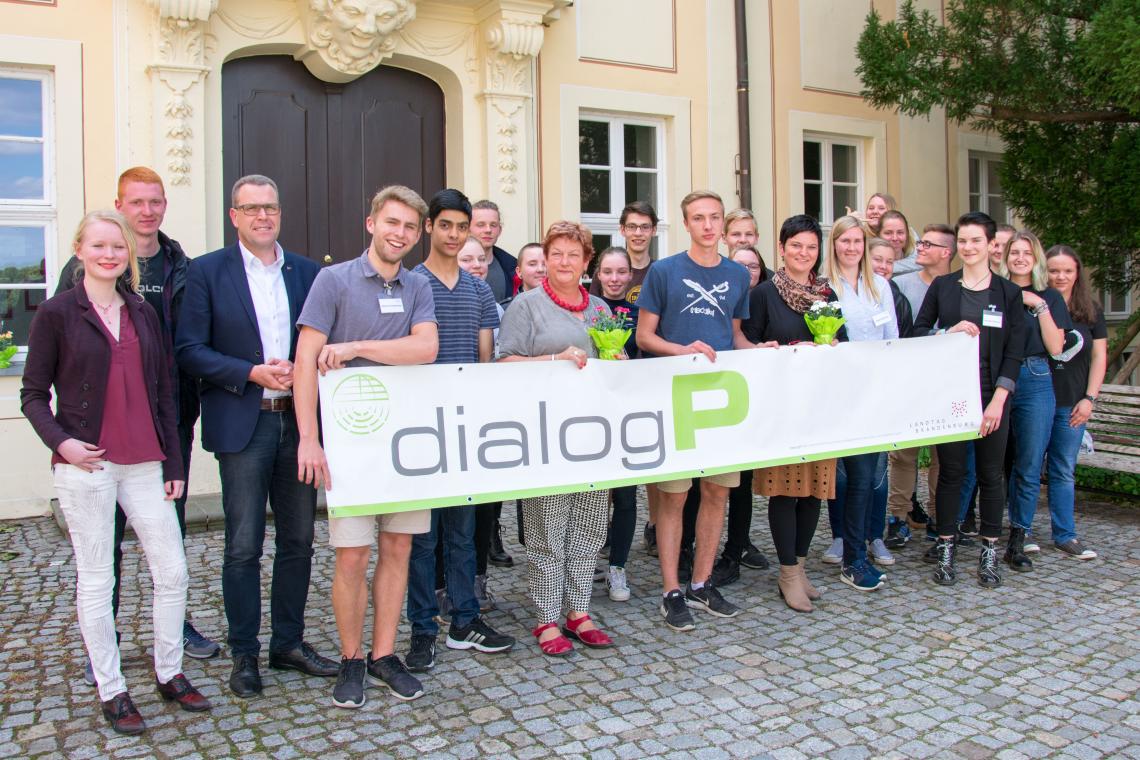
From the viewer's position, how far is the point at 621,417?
4609 mm

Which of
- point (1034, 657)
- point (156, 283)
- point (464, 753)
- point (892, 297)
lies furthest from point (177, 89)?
point (1034, 657)

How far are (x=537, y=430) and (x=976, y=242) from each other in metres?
2.70

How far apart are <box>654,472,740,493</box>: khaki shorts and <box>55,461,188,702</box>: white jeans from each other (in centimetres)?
215

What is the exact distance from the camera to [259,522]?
4059 mm

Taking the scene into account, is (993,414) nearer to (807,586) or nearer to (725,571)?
(807,586)

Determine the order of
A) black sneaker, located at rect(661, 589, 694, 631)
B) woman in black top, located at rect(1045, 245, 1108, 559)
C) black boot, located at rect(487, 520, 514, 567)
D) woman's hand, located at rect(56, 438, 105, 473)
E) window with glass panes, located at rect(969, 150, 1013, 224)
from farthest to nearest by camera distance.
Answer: window with glass panes, located at rect(969, 150, 1013, 224)
woman in black top, located at rect(1045, 245, 1108, 559)
black boot, located at rect(487, 520, 514, 567)
black sneaker, located at rect(661, 589, 694, 631)
woman's hand, located at rect(56, 438, 105, 473)

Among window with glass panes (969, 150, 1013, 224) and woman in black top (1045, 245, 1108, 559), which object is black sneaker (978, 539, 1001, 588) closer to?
woman in black top (1045, 245, 1108, 559)

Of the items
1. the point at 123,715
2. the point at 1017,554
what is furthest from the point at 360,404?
the point at 1017,554

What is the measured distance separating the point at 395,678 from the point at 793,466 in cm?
218

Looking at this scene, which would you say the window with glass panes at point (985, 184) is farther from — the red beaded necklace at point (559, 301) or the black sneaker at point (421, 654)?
the black sneaker at point (421, 654)

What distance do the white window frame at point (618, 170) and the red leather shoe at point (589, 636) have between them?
518 cm

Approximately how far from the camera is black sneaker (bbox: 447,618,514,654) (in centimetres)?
445

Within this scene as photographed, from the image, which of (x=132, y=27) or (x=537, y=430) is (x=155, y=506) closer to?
(x=537, y=430)

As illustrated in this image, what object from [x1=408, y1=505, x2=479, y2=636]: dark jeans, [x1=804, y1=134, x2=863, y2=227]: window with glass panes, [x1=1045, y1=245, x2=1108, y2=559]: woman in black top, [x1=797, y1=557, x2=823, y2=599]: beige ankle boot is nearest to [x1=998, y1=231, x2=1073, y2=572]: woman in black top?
[x1=1045, y1=245, x2=1108, y2=559]: woman in black top
